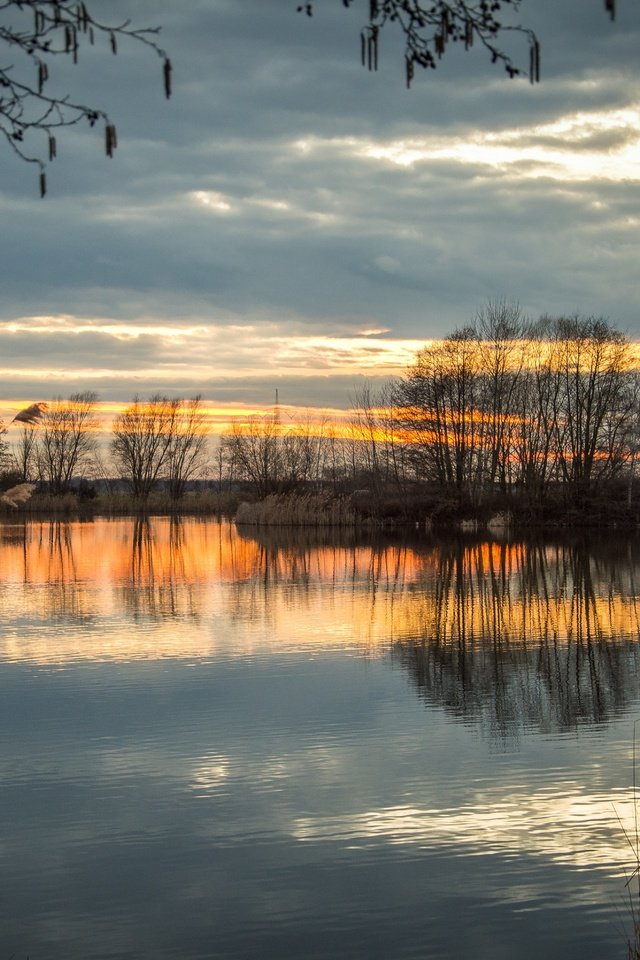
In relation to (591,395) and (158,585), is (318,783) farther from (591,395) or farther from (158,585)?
(591,395)

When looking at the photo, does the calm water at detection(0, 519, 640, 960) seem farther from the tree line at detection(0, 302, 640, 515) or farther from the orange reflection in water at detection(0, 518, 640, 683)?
the tree line at detection(0, 302, 640, 515)

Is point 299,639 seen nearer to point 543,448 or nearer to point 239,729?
point 239,729

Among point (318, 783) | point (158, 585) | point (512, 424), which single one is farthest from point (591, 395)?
point (318, 783)

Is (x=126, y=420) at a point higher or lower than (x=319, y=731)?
higher

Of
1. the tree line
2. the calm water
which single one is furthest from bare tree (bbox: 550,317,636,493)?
the calm water

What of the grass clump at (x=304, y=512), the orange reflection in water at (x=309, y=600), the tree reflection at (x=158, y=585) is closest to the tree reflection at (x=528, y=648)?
the orange reflection in water at (x=309, y=600)

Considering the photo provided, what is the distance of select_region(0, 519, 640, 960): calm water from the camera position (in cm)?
562

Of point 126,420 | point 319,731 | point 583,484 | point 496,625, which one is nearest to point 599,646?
point 496,625

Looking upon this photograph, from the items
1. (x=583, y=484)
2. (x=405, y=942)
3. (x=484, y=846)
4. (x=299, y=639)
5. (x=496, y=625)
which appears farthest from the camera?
(x=583, y=484)

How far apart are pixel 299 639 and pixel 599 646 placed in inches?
152

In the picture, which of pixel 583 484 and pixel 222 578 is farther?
pixel 583 484

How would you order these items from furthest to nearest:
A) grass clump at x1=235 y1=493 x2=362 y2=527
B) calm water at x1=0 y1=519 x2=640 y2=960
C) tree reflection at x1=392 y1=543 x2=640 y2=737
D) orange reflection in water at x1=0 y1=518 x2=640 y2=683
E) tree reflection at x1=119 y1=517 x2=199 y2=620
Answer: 1. grass clump at x1=235 y1=493 x2=362 y2=527
2. tree reflection at x1=119 y1=517 x2=199 y2=620
3. orange reflection in water at x1=0 y1=518 x2=640 y2=683
4. tree reflection at x1=392 y1=543 x2=640 y2=737
5. calm water at x1=0 y1=519 x2=640 y2=960

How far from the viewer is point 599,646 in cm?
1373

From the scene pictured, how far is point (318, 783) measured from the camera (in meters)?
7.85
